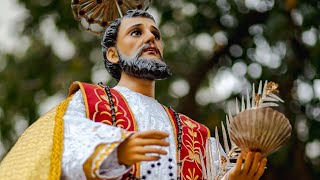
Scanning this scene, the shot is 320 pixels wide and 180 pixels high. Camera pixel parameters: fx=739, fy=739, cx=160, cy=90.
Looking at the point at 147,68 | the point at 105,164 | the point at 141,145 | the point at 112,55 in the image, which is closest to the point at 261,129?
the point at 141,145

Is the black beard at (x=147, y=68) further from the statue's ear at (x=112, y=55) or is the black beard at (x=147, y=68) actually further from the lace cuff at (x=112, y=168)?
the lace cuff at (x=112, y=168)

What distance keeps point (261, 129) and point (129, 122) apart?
1.87 feet

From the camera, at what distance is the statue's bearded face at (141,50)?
2950 millimetres

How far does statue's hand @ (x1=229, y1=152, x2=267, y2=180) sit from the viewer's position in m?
2.48

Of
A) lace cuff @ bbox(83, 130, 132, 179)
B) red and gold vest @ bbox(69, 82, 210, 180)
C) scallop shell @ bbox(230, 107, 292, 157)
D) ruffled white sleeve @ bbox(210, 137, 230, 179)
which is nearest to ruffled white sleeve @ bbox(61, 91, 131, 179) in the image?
lace cuff @ bbox(83, 130, 132, 179)

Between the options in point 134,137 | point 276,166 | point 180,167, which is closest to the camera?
point 134,137

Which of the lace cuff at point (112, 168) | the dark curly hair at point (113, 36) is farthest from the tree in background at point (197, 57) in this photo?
the lace cuff at point (112, 168)

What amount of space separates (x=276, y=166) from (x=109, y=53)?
2628mm

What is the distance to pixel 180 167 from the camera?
2.77 metres

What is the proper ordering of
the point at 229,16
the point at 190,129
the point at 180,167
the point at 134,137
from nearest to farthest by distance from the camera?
the point at 134,137 → the point at 180,167 → the point at 190,129 → the point at 229,16

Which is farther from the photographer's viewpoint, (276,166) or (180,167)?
(276,166)

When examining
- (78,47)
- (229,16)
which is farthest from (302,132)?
(78,47)

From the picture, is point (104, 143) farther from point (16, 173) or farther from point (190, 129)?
point (190, 129)

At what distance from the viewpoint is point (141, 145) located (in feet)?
7.58
